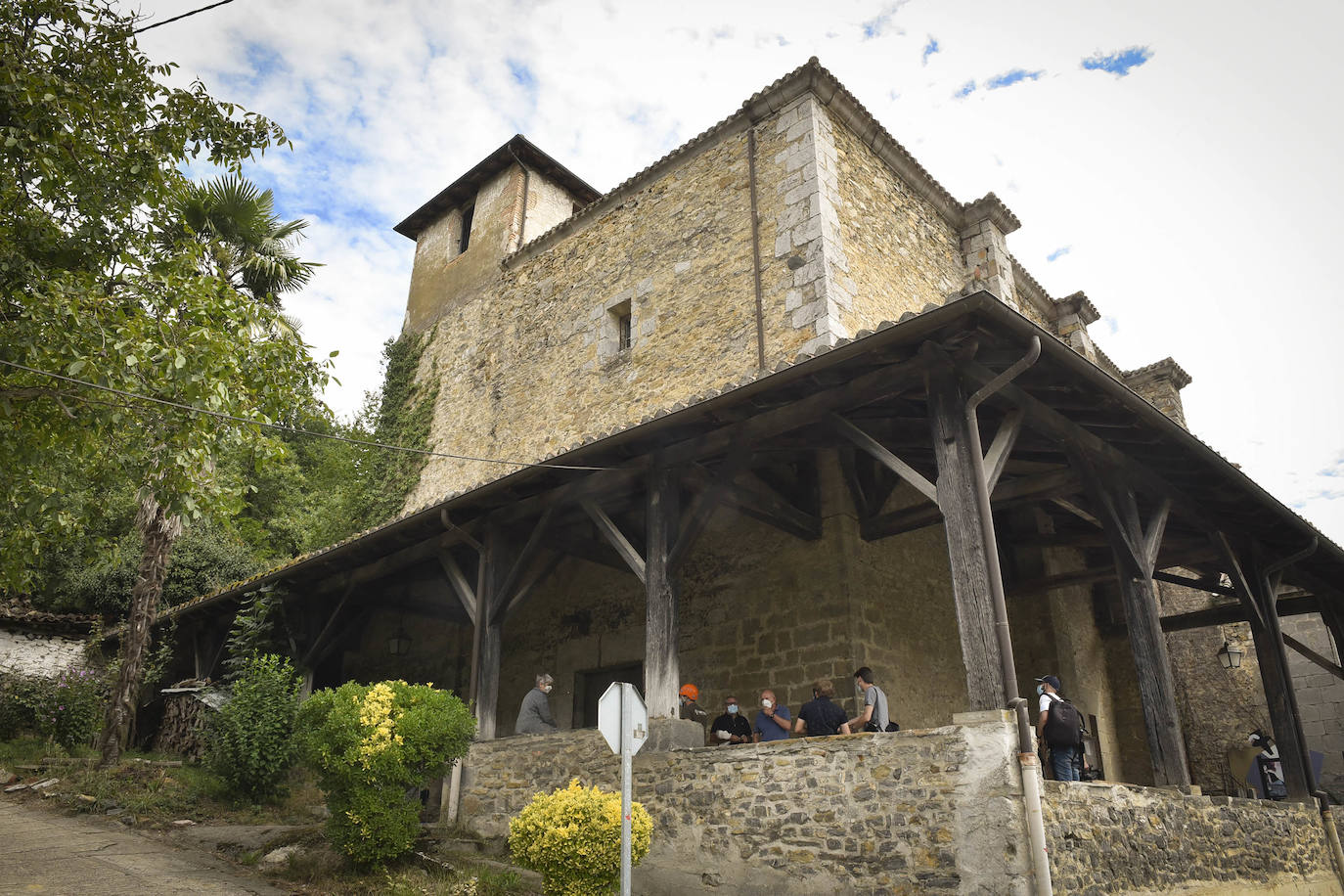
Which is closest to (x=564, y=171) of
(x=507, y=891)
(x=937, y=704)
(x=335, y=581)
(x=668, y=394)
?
(x=668, y=394)

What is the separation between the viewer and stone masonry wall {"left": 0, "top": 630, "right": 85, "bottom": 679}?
589 inches

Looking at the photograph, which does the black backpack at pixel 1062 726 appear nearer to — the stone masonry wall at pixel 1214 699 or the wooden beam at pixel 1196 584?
the wooden beam at pixel 1196 584

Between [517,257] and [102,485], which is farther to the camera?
[517,257]

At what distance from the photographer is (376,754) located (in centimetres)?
641

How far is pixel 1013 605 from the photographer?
1062 cm

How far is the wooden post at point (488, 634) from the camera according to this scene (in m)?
8.39

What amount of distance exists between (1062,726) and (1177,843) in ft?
3.28

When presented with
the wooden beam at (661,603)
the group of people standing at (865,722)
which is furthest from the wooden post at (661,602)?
the group of people standing at (865,722)

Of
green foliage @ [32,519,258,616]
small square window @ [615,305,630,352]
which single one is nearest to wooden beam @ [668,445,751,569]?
small square window @ [615,305,630,352]

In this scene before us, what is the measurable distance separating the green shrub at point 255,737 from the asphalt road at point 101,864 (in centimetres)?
129

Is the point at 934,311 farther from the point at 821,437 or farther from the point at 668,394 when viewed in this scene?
the point at 668,394

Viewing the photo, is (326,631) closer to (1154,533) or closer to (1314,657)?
(1154,533)

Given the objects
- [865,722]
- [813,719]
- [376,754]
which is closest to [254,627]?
[376,754]

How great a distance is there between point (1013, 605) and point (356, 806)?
24.6ft
